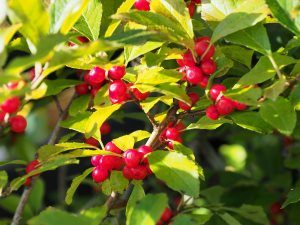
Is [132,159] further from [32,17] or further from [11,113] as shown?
[32,17]

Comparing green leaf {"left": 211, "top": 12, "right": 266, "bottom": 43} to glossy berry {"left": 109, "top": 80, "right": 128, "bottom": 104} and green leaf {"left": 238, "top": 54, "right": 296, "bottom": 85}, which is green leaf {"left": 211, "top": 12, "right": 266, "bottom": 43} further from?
glossy berry {"left": 109, "top": 80, "right": 128, "bottom": 104}

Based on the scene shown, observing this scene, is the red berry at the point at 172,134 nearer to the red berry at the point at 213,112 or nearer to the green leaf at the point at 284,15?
the red berry at the point at 213,112

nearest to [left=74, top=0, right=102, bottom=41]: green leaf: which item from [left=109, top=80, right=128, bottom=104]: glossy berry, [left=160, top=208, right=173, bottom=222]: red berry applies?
[left=109, top=80, right=128, bottom=104]: glossy berry

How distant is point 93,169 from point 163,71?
27cm

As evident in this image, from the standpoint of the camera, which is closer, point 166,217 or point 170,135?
point 170,135

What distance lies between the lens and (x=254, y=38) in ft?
3.80

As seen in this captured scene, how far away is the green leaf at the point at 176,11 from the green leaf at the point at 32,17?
25cm

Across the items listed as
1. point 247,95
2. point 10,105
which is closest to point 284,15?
point 247,95

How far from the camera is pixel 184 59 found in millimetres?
1171

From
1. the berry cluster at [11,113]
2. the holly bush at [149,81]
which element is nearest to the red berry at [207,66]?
the holly bush at [149,81]

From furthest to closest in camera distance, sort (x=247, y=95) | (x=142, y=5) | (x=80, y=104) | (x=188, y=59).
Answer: (x=80, y=104) < (x=142, y=5) < (x=188, y=59) < (x=247, y=95)

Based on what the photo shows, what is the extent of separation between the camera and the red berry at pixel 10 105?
1.11 metres

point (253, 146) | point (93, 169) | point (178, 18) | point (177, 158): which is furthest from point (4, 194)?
point (253, 146)

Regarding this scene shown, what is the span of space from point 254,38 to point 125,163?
341mm
